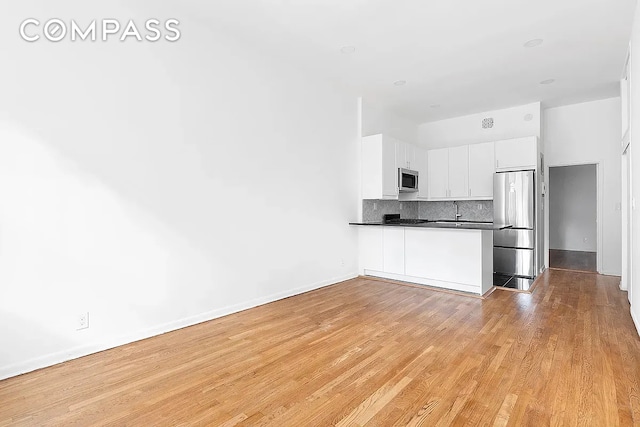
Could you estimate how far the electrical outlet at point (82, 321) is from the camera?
258cm

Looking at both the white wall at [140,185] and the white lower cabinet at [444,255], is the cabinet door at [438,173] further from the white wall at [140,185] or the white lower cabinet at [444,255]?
the white wall at [140,185]

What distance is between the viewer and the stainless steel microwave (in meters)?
5.71

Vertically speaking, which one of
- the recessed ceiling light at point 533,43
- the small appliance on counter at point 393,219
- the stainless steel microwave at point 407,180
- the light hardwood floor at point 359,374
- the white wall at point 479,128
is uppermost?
the recessed ceiling light at point 533,43

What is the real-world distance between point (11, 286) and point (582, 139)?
7.56m

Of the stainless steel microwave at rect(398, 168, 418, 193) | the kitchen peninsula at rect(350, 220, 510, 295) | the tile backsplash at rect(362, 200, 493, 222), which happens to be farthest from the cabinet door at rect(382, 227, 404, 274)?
the stainless steel microwave at rect(398, 168, 418, 193)

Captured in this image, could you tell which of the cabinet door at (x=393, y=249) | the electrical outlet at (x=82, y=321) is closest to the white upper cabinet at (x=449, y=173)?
the cabinet door at (x=393, y=249)

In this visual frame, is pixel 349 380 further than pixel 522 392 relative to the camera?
Yes

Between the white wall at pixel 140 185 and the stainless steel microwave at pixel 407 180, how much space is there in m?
1.88

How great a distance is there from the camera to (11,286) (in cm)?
229

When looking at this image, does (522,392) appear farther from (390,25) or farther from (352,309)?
(390,25)

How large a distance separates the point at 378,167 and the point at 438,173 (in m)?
1.73

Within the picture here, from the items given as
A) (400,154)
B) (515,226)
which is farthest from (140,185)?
(515,226)

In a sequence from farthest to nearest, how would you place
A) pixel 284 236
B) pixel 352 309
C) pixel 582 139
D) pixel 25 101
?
pixel 582 139, pixel 284 236, pixel 352 309, pixel 25 101

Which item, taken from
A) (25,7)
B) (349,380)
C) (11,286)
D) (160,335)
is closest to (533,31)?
(349,380)
